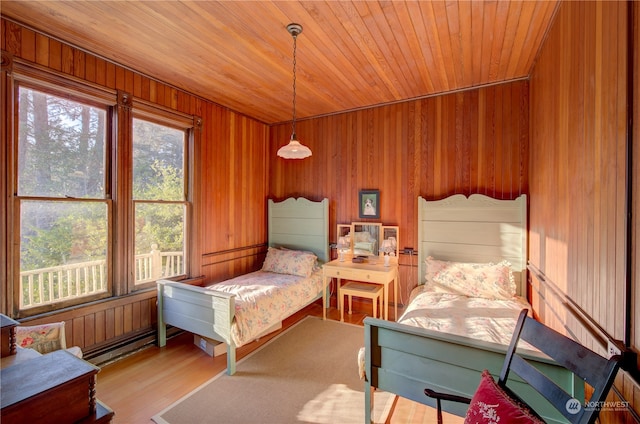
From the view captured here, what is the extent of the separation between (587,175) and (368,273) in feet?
7.47

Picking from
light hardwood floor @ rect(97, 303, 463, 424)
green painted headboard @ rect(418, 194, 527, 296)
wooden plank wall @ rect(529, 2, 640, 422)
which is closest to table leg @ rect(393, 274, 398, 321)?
green painted headboard @ rect(418, 194, 527, 296)

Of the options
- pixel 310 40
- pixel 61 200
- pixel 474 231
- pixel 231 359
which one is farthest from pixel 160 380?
pixel 474 231

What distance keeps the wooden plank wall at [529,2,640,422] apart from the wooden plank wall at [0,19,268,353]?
3.44m

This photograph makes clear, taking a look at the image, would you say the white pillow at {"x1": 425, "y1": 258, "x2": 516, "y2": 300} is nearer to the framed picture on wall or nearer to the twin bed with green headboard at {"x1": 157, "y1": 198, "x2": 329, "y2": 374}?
the framed picture on wall

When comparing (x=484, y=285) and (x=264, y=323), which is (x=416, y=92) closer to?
(x=484, y=285)

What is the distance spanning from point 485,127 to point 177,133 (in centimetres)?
354

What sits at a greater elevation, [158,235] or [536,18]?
[536,18]

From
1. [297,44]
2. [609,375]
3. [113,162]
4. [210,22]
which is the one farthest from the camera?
[113,162]

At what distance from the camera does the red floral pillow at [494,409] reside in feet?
3.40

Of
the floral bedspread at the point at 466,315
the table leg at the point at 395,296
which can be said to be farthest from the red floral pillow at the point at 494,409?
the table leg at the point at 395,296

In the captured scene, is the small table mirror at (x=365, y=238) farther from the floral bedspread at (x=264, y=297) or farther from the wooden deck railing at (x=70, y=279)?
the wooden deck railing at (x=70, y=279)

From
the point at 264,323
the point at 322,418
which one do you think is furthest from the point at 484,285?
the point at 264,323

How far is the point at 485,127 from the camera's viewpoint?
3311 millimetres

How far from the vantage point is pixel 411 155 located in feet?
12.2
